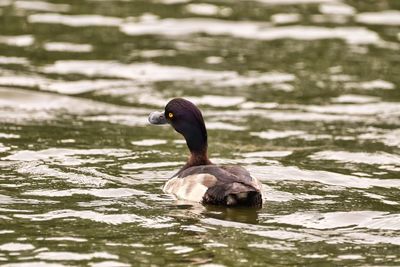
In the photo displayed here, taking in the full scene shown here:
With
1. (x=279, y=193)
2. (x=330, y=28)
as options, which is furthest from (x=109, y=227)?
(x=330, y=28)

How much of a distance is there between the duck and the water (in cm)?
15

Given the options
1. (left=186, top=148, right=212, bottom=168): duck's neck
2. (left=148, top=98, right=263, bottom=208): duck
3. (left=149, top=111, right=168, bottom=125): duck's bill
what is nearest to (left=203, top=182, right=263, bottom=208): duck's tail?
(left=148, top=98, right=263, bottom=208): duck

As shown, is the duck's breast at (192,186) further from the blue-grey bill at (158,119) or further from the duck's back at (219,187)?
the blue-grey bill at (158,119)

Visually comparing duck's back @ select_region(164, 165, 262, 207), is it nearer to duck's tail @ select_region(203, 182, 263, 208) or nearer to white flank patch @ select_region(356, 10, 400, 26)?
duck's tail @ select_region(203, 182, 263, 208)

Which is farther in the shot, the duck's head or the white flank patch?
the white flank patch

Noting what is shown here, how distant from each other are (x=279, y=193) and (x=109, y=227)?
2.53 m

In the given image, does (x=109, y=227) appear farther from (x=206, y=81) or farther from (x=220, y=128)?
(x=206, y=81)

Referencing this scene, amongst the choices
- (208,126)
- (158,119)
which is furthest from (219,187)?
(208,126)

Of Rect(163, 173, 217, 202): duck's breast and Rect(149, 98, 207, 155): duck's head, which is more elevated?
Rect(149, 98, 207, 155): duck's head

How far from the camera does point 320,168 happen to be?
49.6 ft

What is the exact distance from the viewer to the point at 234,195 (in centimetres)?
1238

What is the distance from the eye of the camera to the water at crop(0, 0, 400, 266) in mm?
11391

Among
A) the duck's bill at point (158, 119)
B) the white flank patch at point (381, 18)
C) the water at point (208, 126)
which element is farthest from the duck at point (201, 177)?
the white flank patch at point (381, 18)

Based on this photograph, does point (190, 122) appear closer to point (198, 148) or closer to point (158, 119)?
point (198, 148)
